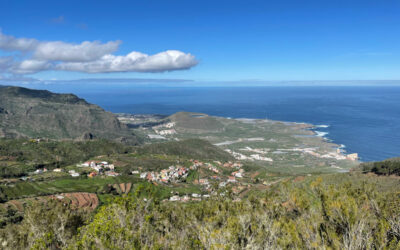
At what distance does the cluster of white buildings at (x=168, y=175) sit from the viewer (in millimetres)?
99762

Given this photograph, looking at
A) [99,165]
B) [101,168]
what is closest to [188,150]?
[99,165]

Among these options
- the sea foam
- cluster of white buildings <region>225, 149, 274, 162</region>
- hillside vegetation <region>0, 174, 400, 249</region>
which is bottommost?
cluster of white buildings <region>225, 149, 274, 162</region>

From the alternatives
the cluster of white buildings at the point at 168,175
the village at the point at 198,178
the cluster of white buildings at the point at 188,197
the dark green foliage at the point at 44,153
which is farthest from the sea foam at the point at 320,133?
the cluster of white buildings at the point at 188,197

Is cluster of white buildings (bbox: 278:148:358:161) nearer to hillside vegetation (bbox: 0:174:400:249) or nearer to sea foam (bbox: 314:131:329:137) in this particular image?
sea foam (bbox: 314:131:329:137)

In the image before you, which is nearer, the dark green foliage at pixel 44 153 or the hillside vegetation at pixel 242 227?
the hillside vegetation at pixel 242 227

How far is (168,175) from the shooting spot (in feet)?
341

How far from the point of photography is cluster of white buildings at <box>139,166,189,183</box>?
99762 mm

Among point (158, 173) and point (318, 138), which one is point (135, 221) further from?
point (318, 138)

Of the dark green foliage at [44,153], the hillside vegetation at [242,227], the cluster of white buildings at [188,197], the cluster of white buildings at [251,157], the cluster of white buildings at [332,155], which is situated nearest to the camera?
the hillside vegetation at [242,227]

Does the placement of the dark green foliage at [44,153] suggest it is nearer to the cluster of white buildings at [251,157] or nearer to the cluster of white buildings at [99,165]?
the cluster of white buildings at [99,165]

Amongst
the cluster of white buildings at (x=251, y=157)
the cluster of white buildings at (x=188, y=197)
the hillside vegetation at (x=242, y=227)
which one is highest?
the hillside vegetation at (x=242, y=227)

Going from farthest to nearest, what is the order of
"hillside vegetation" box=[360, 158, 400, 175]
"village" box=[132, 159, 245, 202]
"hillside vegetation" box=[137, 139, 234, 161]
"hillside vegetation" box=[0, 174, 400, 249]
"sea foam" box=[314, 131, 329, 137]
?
"sea foam" box=[314, 131, 329, 137] → "hillside vegetation" box=[137, 139, 234, 161] → "village" box=[132, 159, 245, 202] → "hillside vegetation" box=[360, 158, 400, 175] → "hillside vegetation" box=[0, 174, 400, 249]

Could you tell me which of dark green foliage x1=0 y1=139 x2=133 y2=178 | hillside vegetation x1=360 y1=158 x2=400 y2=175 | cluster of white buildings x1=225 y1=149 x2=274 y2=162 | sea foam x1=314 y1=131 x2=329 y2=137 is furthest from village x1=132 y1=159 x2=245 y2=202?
sea foam x1=314 y1=131 x2=329 y2=137

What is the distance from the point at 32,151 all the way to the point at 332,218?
143520 mm
